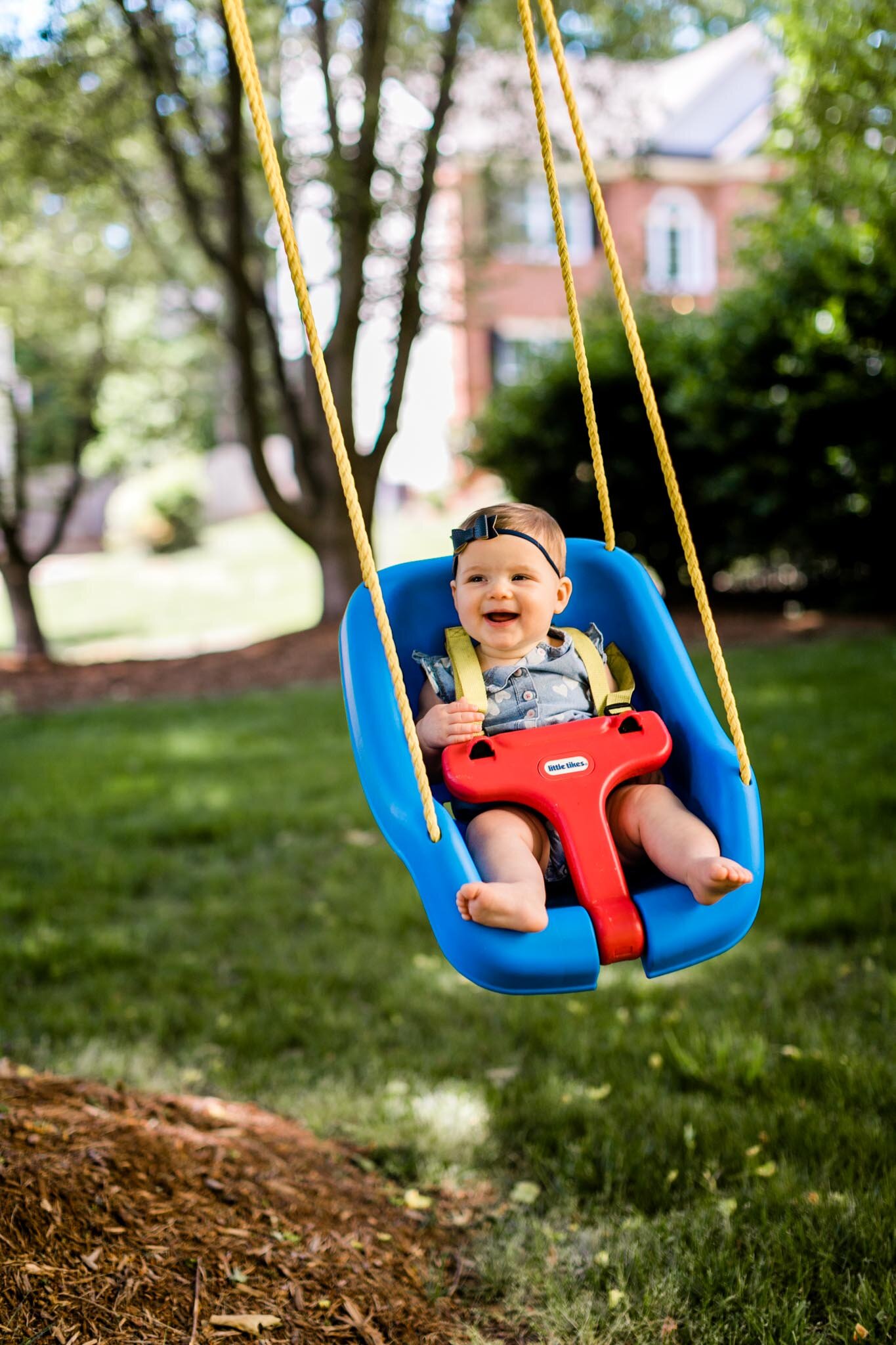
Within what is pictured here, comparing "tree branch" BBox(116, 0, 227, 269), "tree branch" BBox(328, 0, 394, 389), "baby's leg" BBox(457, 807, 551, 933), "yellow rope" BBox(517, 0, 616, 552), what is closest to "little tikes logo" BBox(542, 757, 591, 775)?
"baby's leg" BBox(457, 807, 551, 933)

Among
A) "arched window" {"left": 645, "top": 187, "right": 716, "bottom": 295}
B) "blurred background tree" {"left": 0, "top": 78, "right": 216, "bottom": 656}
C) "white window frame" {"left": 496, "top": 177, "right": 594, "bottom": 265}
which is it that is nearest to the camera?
"blurred background tree" {"left": 0, "top": 78, "right": 216, "bottom": 656}

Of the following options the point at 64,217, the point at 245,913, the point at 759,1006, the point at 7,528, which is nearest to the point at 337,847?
the point at 245,913

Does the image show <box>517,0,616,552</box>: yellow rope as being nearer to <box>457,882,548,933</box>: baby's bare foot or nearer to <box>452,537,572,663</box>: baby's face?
<box>452,537,572,663</box>: baby's face

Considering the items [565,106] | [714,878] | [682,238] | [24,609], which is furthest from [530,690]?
[682,238]

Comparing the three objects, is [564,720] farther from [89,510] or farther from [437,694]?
[89,510]

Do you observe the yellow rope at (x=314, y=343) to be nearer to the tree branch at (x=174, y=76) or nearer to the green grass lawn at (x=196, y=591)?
the tree branch at (x=174, y=76)

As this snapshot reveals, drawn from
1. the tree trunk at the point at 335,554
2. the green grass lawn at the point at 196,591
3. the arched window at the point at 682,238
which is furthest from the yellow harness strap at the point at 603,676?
the arched window at the point at 682,238

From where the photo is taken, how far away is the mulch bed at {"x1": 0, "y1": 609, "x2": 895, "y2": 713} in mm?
9273

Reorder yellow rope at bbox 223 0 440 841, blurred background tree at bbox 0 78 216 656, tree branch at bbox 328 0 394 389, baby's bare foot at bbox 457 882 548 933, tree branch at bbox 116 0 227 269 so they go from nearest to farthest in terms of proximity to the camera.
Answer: yellow rope at bbox 223 0 440 841 < baby's bare foot at bbox 457 882 548 933 < tree branch at bbox 116 0 227 269 < tree branch at bbox 328 0 394 389 < blurred background tree at bbox 0 78 216 656

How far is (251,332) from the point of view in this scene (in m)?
9.54

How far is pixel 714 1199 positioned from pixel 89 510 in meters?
24.0

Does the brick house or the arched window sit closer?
the brick house

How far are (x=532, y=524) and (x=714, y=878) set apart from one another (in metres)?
0.77

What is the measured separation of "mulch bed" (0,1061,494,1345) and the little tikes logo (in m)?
1.10
